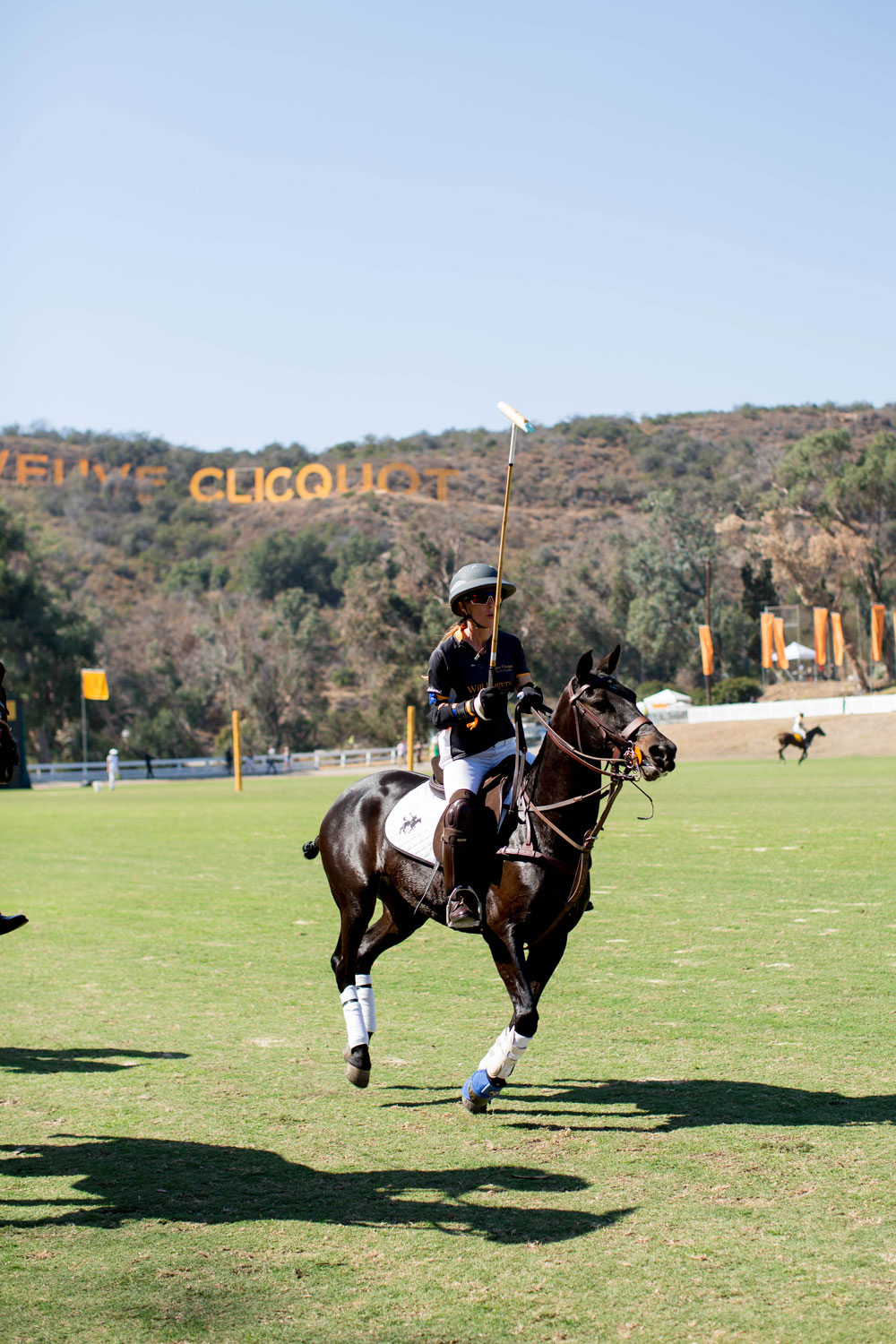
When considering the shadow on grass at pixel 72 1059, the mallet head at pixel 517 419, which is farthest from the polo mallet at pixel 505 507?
the shadow on grass at pixel 72 1059

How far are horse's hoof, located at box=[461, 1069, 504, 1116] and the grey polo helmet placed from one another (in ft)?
8.40

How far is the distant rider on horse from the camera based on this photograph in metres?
6.89

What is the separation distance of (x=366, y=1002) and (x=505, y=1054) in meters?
1.22

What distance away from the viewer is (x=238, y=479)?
176 metres

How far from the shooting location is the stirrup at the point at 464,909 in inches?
270

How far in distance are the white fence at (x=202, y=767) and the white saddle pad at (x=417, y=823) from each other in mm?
47820

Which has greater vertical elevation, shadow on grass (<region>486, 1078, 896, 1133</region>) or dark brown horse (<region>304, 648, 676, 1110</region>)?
dark brown horse (<region>304, 648, 676, 1110</region>)

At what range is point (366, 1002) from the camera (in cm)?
740

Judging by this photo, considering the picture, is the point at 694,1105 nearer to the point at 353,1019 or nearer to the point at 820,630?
the point at 353,1019

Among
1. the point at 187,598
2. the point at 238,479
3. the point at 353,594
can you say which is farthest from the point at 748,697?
the point at 238,479

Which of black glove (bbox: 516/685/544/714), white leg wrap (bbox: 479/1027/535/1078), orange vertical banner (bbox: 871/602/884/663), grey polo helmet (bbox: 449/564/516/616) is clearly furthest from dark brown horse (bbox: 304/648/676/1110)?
orange vertical banner (bbox: 871/602/884/663)

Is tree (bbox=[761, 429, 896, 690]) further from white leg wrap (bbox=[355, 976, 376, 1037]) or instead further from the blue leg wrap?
the blue leg wrap

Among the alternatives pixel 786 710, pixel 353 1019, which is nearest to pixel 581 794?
pixel 353 1019

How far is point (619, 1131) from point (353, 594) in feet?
238
